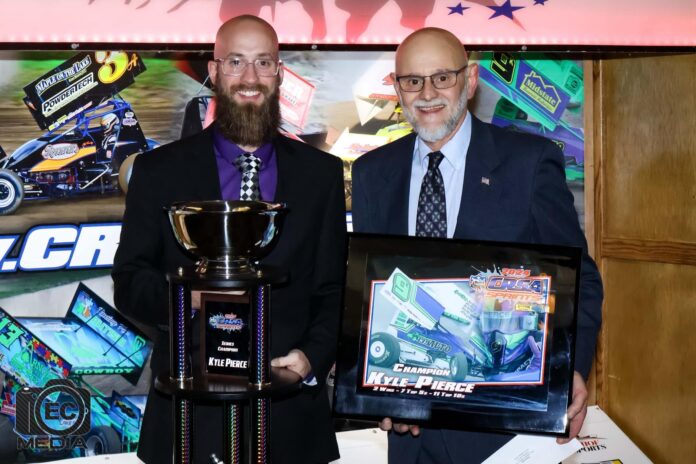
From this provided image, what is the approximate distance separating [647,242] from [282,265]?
2875 mm

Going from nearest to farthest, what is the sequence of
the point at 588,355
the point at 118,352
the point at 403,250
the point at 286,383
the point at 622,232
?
the point at 286,383 → the point at 403,250 → the point at 588,355 → the point at 118,352 → the point at 622,232

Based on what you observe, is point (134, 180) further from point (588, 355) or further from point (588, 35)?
point (588, 35)

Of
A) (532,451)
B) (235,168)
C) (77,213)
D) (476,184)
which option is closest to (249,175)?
(235,168)

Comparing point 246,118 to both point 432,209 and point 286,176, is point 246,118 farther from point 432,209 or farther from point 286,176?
point 432,209

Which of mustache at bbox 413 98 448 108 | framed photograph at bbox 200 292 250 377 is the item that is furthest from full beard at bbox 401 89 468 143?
framed photograph at bbox 200 292 250 377

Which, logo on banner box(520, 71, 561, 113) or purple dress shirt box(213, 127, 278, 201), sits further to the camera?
logo on banner box(520, 71, 561, 113)

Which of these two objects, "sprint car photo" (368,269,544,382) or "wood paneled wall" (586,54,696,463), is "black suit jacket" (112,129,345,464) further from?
"wood paneled wall" (586,54,696,463)

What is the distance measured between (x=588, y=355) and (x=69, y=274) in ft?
9.44

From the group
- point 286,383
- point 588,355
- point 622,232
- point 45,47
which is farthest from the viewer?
point 622,232

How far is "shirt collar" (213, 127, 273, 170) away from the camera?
2939 mm

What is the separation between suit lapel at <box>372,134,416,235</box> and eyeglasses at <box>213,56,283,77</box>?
0.45m

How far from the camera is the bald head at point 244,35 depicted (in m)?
2.87

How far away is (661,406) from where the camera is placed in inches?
200

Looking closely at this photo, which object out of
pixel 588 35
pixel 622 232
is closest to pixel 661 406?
pixel 622 232
